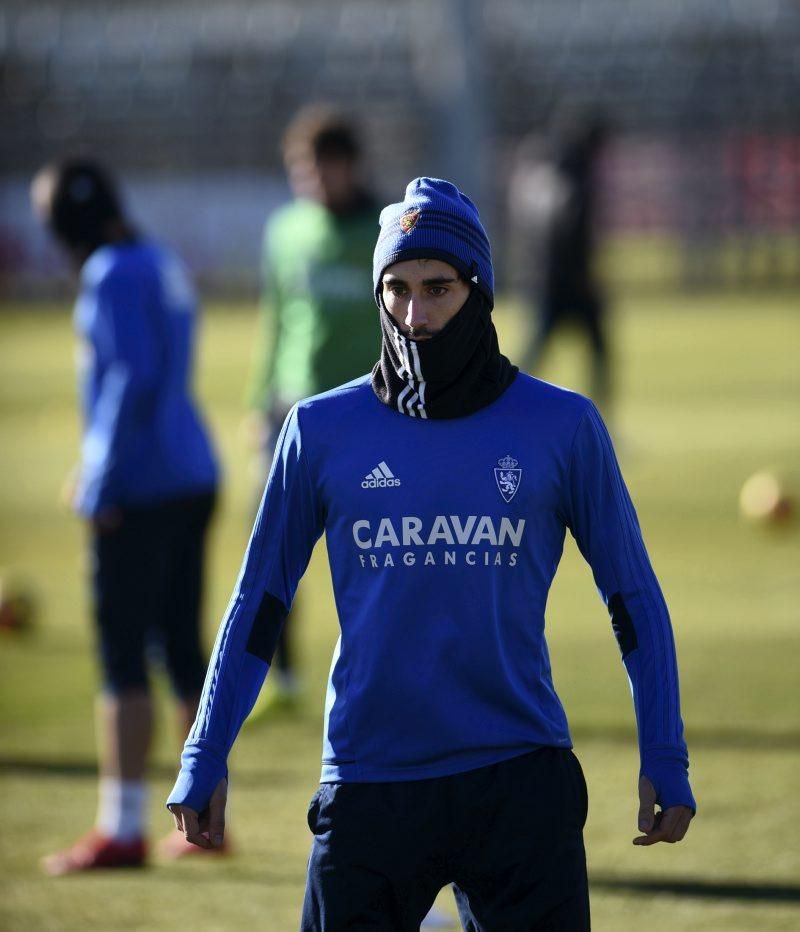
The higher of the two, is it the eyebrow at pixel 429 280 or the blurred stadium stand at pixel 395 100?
the blurred stadium stand at pixel 395 100

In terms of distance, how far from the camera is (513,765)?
3691mm

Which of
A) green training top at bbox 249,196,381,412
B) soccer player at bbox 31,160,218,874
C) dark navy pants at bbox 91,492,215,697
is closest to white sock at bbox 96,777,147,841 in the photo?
soccer player at bbox 31,160,218,874

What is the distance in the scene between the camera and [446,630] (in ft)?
12.0

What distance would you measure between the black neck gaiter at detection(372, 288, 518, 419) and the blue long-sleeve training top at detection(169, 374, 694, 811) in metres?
0.03

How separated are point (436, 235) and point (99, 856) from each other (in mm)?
3454

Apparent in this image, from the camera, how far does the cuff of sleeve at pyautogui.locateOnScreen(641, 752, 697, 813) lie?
3.63 meters

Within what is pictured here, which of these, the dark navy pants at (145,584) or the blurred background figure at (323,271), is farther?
the blurred background figure at (323,271)

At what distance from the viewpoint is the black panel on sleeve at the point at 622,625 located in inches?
148

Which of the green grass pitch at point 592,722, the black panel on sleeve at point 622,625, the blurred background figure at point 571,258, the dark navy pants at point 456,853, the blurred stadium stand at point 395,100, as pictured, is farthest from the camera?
the blurred stadium stand at point 395,100

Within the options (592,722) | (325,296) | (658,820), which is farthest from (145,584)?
(658,820)

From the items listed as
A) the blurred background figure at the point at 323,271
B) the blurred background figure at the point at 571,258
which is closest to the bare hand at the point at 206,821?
the blurred background figure at the point at 323,271

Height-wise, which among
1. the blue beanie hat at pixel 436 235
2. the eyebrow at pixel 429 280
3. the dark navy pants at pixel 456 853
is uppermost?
the blue beanie hat at pixel 436 235

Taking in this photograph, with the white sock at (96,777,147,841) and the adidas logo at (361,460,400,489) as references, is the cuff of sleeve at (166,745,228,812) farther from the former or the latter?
the white sock at (96,777,147,841)

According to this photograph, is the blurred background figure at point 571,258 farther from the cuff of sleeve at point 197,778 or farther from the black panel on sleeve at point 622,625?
the cuff of sleeve at point 197,778
